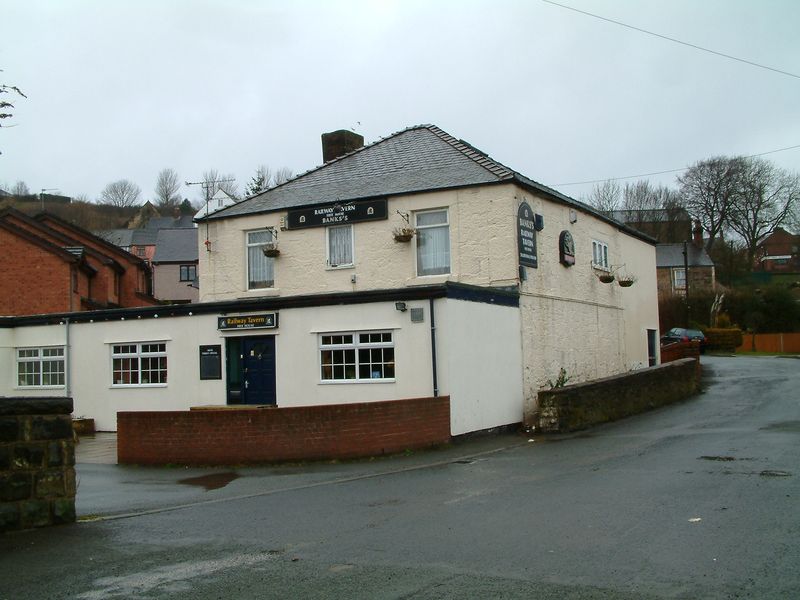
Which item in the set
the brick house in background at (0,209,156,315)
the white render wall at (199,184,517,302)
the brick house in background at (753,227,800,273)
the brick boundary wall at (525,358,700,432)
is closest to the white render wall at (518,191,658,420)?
the white render wall at (199,184,517,302)

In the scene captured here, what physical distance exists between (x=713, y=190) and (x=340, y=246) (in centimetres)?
5576

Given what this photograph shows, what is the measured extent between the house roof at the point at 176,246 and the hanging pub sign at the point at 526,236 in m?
53.3

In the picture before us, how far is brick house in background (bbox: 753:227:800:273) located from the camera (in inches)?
3457

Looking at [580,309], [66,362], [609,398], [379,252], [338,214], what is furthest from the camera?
[580,309]

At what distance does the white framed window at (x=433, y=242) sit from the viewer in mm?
21891

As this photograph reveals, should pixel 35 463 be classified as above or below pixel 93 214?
below

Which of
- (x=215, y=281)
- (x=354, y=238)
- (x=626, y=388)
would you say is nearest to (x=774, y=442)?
(x=626, y=388)

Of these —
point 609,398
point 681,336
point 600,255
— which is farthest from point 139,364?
point 681,336

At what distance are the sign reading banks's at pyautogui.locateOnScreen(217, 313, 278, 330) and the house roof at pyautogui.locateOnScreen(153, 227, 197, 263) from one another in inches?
2008

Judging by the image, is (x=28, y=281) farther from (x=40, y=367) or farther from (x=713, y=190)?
(x=713, y=190)

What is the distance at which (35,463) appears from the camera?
342 inches

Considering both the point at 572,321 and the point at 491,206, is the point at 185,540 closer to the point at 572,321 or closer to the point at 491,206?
the point at 491,206

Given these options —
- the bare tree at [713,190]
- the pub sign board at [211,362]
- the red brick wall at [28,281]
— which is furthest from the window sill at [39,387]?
the bare tree at [713,190]

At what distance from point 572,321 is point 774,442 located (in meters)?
9.57
